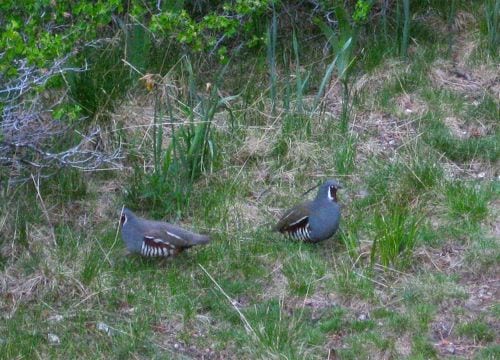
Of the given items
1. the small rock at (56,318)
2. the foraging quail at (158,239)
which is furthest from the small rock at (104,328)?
the foraging quail at (158,239)

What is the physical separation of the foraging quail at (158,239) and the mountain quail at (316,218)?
22.8 inches

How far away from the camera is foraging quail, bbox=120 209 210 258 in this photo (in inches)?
288

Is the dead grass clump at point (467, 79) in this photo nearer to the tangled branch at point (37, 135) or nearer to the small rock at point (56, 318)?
the tangled branch at point (37, 135)

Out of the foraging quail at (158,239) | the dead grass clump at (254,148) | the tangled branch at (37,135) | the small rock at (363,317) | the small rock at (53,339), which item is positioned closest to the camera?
the small rock at (53,339)

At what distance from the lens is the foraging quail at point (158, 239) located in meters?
7.32

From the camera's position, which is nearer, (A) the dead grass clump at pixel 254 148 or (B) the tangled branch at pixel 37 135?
(B) the tangled branch at pixel 37 135

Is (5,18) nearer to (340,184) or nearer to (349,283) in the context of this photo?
(340,184)

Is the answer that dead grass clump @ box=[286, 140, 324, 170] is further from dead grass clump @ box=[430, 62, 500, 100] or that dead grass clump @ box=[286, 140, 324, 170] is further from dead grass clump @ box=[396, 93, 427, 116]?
dead grass clump @ box=[430, 62, 500, 100]

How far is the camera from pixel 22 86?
24.6 feet

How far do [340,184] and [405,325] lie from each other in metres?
1.51

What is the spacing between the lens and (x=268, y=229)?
7.78m

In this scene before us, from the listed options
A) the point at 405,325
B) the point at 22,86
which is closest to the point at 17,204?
the point at 22,86

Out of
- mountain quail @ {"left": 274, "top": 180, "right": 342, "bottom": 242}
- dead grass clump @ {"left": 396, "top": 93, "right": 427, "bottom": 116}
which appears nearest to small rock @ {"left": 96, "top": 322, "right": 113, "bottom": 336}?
mountain quail @ {"left": 274, "top": 180, "right": 342, "bottom": 242}

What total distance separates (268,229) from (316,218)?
0.53 meters
